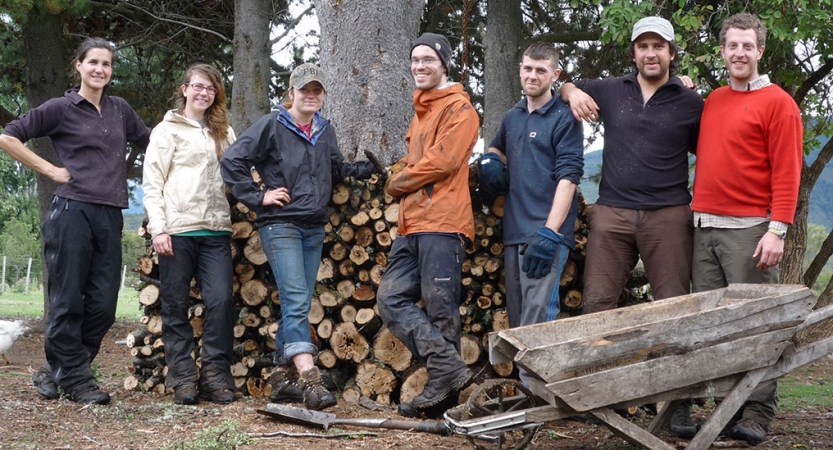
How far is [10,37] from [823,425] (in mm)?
10804

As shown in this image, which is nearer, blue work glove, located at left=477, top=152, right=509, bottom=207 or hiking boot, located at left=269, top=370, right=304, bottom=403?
blue work glove, located at left=477, top=152, right=509, bottom=207

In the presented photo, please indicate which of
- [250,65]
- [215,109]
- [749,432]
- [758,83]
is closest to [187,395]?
[215,109]

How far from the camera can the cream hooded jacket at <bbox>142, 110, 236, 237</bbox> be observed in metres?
4.78

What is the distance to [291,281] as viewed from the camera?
4562 mm

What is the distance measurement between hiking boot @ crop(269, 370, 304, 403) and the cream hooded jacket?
997 millimetres

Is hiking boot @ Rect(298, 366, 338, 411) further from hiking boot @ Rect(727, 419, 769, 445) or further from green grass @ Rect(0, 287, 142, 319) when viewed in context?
green grass @ Rect(0, 287, 142, 319)

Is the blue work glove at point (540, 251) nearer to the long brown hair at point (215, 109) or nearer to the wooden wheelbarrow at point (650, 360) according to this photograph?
the wooden wheelbarrow at point (650, 360)

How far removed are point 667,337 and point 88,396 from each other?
3587 millimetres

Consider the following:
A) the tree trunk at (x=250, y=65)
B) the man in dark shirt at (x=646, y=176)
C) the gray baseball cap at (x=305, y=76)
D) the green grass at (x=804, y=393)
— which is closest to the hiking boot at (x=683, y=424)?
→ the man in dark shirt at (x=646, y=176)

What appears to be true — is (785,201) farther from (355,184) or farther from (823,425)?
(355,184)

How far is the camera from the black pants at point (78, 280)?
15.8ft

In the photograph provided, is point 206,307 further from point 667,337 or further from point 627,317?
point 667,337

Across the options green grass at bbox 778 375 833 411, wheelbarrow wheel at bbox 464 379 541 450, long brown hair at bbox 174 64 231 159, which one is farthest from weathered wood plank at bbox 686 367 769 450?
long brown hair at bbox 174 64 231 159

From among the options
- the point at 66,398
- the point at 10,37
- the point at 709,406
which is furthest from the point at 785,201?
the point at 10,37
